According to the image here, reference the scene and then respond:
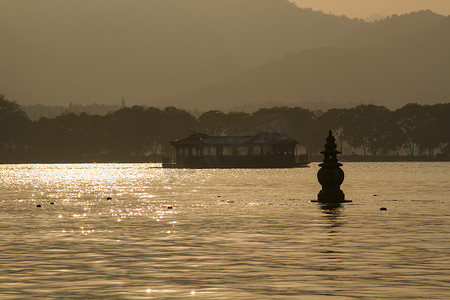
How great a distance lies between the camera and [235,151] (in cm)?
17525

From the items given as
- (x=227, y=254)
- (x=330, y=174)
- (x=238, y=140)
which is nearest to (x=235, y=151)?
(x=238, y=140)

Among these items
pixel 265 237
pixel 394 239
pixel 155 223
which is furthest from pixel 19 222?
pixel 394 239

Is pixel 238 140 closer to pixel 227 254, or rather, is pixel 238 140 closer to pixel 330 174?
pixel 330 174

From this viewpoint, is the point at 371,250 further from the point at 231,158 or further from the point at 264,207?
the point at 231,158

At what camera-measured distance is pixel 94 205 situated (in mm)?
50844

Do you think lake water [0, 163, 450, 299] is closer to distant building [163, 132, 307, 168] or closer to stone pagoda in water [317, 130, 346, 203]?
stone pagoda in water [317, 130, 346, 203]

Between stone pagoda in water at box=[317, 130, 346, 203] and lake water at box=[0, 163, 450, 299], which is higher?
stone pagoda in water at box=[317, 130, 346, 203]

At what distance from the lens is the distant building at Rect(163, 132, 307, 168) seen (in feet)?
546

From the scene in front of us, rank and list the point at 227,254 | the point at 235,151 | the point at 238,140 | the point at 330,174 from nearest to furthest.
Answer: the point at 227,254 < the point at 330,174 < the point at 238,140 < the point at 235,151

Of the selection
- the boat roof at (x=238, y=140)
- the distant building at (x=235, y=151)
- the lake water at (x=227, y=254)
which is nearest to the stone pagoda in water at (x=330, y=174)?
the lake water at (x=227, y=254)

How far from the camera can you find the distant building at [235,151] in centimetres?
16638

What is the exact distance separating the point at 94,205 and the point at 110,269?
1170 inches

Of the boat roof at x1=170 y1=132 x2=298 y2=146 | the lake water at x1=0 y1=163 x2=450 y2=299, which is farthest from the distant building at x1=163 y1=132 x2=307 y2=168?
the lake water at x1=0 y1=163 x2=450 y2=299

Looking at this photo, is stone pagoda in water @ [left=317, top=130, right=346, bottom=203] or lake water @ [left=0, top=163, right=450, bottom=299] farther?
stone pagoda in water @ [left=317, top=130, right=346, bottom=203]
